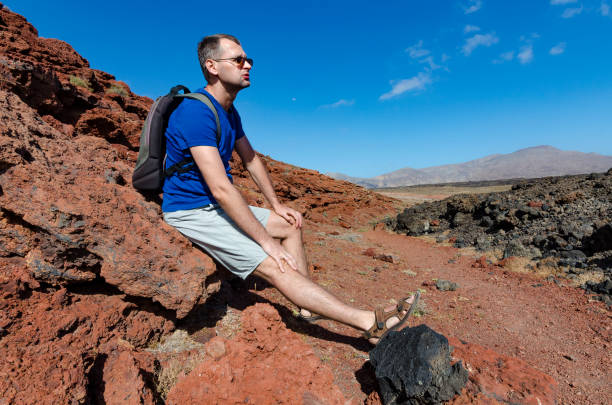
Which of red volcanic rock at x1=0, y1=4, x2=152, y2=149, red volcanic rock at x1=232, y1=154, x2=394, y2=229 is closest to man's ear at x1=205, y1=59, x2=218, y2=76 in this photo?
red volcanic rock at x1=0, y1=4, x2=152, y2=149

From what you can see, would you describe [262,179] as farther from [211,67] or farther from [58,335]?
[58,335]

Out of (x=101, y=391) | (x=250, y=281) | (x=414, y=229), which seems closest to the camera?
(x=101, y=391)

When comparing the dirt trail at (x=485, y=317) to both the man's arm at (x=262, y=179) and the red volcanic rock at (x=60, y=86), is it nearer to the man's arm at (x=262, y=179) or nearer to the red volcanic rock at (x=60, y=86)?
the man's arm at (x=262, y=179)

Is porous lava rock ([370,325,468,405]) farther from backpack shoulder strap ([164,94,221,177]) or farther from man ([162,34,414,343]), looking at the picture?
backpack shoulder strap ([164,94,221,177])

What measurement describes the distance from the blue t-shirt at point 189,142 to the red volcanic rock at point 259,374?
113 cm

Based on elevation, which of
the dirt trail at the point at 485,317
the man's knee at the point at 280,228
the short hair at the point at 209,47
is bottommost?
the dirt trail at the point at 485,317

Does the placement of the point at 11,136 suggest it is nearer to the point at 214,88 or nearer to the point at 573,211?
the point at 214,88

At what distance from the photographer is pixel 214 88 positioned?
2729 millimetres

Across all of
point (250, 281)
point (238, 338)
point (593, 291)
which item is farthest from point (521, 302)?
point (238, 338)

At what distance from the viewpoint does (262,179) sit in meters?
3.49

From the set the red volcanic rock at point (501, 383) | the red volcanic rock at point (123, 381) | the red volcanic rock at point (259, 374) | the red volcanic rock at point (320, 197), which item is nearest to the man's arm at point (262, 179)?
the red volcanic rock at point (259, 374)

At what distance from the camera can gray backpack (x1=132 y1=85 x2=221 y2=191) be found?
2.49 meters

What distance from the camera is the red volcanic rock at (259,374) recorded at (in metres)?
1.91

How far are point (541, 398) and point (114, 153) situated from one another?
4.49 meters
